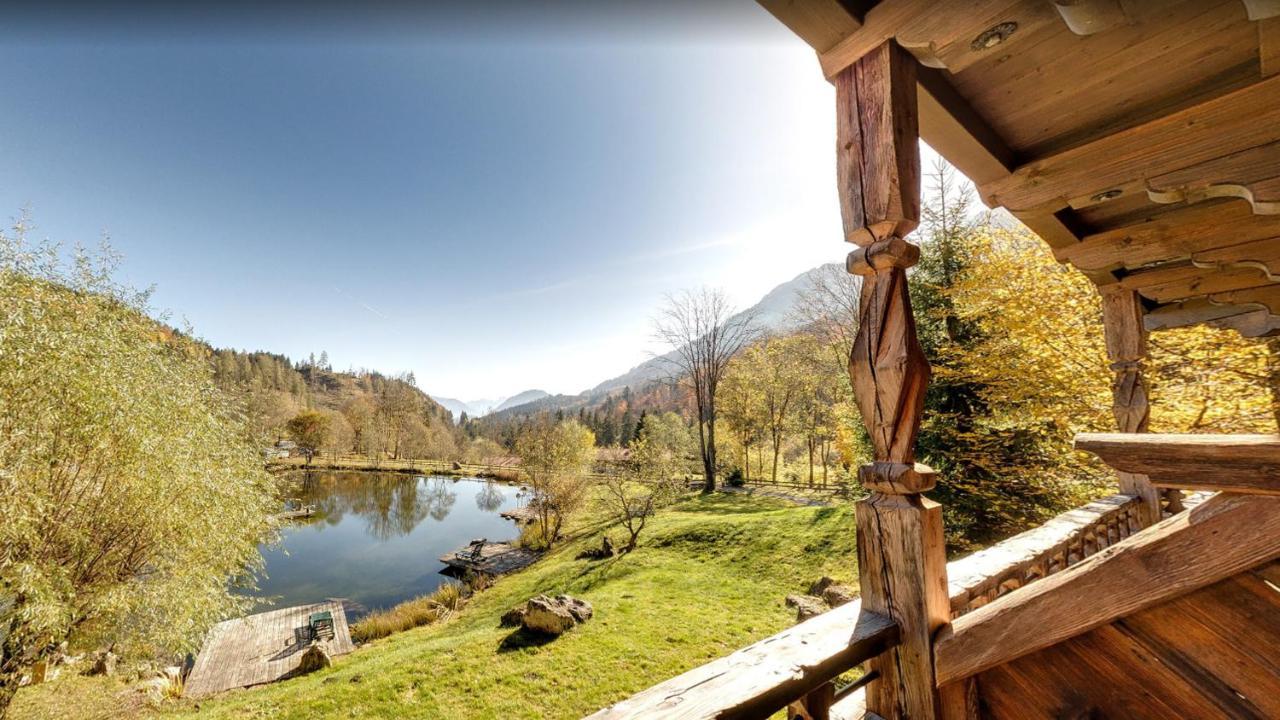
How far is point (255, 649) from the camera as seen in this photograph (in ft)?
37.9


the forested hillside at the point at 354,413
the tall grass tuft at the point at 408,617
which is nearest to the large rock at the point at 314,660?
the tall grass tuft at the point at 408,617

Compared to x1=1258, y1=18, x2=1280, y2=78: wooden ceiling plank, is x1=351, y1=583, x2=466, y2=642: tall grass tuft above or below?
below

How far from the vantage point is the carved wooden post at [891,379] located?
1325 mm

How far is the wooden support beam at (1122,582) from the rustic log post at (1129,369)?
4313 millimetres

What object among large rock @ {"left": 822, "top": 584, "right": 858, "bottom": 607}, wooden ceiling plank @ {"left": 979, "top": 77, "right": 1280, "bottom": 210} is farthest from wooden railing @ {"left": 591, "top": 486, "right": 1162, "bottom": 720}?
large rock @ {"left": 822, "top": 584, "right": 858, "bottom": 607}

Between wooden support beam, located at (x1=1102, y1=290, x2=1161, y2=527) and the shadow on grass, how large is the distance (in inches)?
345

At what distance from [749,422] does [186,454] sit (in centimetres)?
2217

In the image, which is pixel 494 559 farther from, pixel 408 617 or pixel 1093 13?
pixel 1093 13

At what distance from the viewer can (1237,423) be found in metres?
4.53

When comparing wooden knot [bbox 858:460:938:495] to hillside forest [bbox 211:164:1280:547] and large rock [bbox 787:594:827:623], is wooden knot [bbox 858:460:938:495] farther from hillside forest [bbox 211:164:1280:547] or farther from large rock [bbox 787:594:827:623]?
large rock [bbox 787:594:827:623]

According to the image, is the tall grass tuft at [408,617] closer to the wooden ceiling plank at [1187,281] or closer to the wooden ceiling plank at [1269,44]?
the wooden ceiling plank at [1187,281]

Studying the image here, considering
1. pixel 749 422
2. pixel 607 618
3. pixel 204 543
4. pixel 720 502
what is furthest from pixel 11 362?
pixel 749 422

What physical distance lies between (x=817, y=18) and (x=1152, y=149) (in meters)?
1.92

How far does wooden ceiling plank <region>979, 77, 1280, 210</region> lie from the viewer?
179 cm
